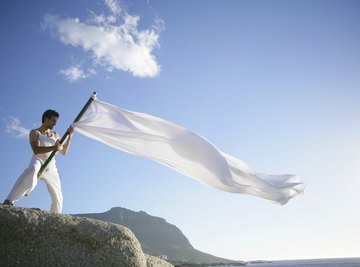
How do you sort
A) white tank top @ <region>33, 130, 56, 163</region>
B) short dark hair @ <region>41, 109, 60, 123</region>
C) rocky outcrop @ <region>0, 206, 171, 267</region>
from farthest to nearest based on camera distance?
short dark hair @ <region>41, 109, 60, 123</region> < white tank top @ <region>33, 130, 56, 163</region> < rocky outcrop @ <region>0, 206, 171, 267</region>

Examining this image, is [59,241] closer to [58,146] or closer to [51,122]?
[58,146]

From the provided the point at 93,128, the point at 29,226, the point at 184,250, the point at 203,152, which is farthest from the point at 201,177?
the point at 184,250

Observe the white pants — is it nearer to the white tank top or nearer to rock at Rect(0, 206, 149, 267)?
the white tank top

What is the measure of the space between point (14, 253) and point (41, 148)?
215 centimetres

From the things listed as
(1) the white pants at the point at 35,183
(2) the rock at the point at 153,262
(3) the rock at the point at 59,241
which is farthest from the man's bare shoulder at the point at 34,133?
(2) the rock at the point at 153,262

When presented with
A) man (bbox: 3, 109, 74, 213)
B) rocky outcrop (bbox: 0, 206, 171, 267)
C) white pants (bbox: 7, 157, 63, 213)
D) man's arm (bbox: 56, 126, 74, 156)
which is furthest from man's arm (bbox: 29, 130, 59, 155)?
rocky outcrop (bbox: 0, 206, 171, 267)

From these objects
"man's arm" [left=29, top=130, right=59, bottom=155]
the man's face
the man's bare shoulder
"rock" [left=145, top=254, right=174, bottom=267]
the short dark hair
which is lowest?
"rock" [left=145, top=254, right=174, bottom=267]

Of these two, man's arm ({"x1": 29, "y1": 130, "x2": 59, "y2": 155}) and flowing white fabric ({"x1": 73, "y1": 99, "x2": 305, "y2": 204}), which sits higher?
flowing white fabric ({"x1": 73, "y1": 99, "x2": 305, "y2": 204})

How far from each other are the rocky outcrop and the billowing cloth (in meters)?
1.04

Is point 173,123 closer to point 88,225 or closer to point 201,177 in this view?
point 201,177

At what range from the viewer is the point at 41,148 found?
19.4 feet

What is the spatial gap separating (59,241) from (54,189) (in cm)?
191

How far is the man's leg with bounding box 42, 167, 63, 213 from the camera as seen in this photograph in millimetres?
6090

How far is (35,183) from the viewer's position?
5625 mm
